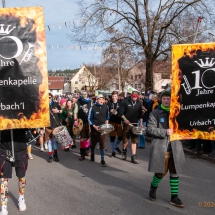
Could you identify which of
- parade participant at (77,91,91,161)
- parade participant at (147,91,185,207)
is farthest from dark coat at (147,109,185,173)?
parade participant at (77,91,91,161)

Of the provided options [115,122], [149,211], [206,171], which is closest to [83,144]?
[115,122]

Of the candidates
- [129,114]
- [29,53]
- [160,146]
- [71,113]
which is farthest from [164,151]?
[71,113]

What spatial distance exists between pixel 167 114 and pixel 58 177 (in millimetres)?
3120

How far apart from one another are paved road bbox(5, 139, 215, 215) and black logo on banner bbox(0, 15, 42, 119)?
1.73 m

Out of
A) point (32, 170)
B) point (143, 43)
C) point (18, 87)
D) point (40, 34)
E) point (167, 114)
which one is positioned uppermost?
point (143, 43)

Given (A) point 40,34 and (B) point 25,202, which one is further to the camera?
(B) point 25,202

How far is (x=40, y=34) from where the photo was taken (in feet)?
12.7

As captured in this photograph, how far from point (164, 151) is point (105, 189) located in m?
1.60

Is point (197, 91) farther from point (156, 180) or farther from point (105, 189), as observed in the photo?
point (105, 189)

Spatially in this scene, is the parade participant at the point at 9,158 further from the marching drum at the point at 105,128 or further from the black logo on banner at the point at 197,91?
the marching drum at the point at 105,128

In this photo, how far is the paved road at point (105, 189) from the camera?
4.57 m

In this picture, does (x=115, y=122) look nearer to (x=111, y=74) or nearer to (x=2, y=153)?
(x=2, y=153)

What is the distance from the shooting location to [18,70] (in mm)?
3916

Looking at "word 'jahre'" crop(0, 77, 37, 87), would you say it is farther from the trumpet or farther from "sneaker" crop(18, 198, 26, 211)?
"sneaker" crop(18, 198, 26, 211)
